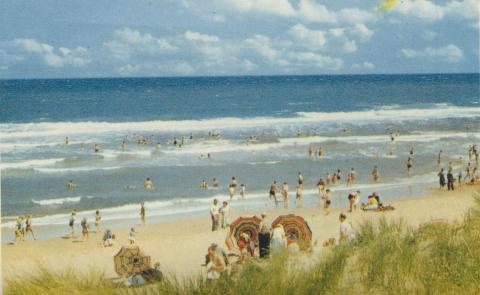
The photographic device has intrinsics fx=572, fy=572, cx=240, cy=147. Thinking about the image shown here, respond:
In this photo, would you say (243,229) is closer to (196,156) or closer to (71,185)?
(71,185)

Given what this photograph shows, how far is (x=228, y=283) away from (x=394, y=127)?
44265 millimetres

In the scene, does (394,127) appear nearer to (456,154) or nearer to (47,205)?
(456,154)

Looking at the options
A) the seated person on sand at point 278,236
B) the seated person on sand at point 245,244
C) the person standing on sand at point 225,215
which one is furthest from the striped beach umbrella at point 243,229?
the person standing on sand at point 225,215

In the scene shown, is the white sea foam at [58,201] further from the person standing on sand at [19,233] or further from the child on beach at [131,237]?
the child on beach at [131,237]

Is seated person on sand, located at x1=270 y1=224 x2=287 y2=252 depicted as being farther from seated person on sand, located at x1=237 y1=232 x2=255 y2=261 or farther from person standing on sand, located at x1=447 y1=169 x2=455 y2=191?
person standing on sand, located at x1=447 y1=169 x2=455 y2=191

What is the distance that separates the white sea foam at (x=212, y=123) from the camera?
47062 mm

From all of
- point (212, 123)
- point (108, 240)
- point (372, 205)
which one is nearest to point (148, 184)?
point (108, 240)

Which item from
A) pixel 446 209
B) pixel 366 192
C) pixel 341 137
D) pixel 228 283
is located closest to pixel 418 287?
pixel 228 283

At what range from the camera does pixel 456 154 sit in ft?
106

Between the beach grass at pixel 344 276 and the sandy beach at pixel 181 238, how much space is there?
18.7 ft

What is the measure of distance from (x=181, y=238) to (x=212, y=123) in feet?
126

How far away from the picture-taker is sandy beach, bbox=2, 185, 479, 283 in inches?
520

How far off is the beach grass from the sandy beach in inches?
224

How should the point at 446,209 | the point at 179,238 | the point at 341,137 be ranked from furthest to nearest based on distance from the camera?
the point at 341,137 → the point at 446,209 → the point at 179,238
